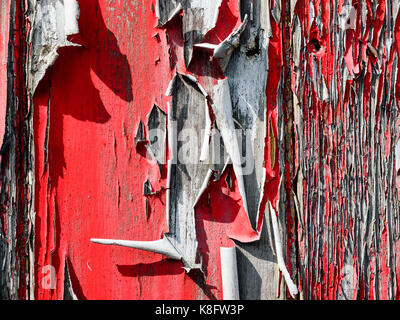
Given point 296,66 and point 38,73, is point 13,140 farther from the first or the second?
point 296,66

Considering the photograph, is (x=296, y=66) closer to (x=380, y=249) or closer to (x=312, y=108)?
(x=312, y=108)

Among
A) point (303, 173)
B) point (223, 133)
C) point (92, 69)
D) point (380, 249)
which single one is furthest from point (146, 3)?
point (380, 249)

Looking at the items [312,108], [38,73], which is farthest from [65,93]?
[312,108]

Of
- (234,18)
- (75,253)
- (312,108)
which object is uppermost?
(234,18)

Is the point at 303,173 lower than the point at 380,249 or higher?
higher

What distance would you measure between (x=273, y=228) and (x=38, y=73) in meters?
0.49

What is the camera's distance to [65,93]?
0.56 meters

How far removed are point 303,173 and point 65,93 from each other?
1.45 feet

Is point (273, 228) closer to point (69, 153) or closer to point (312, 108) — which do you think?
point (312, 108)

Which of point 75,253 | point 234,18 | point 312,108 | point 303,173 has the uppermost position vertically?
point 234,18

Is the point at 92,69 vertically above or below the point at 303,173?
above

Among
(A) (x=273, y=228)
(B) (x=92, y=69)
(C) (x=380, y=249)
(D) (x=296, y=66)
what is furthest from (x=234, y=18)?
(C) (x=380, y=249)

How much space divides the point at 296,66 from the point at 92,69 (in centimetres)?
36

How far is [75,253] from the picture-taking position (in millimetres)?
557
